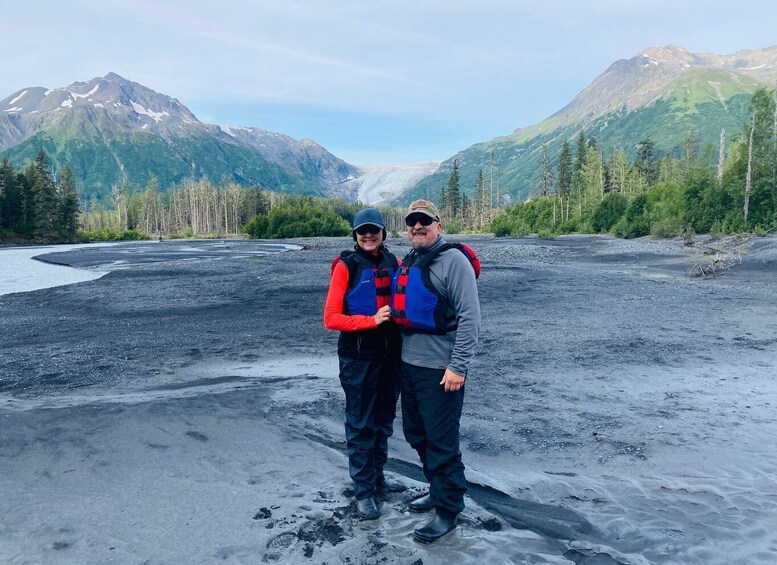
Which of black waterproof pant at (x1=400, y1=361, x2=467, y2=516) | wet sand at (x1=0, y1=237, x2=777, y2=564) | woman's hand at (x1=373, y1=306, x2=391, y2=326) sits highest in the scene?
woman's hand at (x1=373, y1=306, x2=391, y2=326)

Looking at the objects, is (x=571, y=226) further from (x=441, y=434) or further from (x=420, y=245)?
(x=441, y=434)

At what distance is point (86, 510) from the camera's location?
4.41 metres

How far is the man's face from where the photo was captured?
4164 mm

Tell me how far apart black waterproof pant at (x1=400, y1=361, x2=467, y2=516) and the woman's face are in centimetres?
104

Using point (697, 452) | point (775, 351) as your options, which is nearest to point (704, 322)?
point (775, 351)

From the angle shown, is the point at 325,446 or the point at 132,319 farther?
the point at 132,319

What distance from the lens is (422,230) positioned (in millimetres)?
4184

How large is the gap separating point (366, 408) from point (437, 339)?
1007 millimetres

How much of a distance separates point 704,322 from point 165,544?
13.0 metres

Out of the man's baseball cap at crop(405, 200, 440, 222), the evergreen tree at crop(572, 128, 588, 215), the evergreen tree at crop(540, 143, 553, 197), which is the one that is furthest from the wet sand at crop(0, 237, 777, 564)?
the evergreen tree at crop(540, 143, 553, 197)

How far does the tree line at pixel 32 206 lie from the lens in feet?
227

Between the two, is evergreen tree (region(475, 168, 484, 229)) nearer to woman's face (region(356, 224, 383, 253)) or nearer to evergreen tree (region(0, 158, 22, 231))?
evergreen tree (region(0, 158, 22, 231))

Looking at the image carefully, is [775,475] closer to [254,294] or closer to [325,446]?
[325,446]

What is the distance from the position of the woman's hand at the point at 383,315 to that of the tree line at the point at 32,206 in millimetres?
79207
